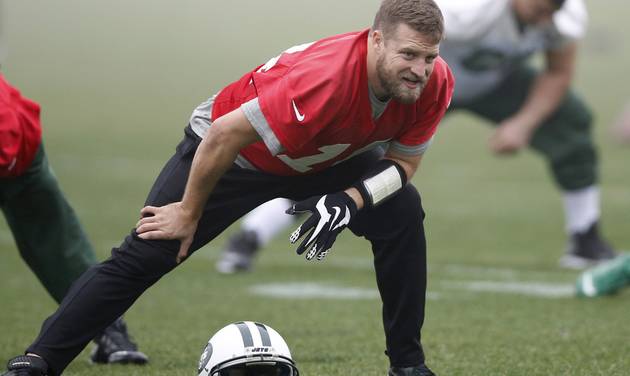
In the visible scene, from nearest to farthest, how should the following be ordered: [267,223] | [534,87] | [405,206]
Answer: [405,206]
[267,223]
[534,87]

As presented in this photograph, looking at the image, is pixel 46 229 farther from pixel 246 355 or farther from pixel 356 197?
pixel 356 197

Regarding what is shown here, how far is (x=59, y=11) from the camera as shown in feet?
119

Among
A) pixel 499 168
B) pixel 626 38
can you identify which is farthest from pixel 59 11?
pixel 499 168

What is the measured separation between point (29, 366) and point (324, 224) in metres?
1.16

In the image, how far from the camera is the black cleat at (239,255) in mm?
8320

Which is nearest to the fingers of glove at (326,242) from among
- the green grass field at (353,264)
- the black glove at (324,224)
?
the black glove at (324,224)

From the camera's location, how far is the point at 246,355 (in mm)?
4129

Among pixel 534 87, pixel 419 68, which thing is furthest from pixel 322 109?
pixel 534 87

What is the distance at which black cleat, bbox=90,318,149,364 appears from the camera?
5.14 metres

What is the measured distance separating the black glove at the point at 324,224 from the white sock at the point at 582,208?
195 inches

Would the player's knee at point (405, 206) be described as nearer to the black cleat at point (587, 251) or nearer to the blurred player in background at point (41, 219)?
the blurred player in background at point (41, 219)

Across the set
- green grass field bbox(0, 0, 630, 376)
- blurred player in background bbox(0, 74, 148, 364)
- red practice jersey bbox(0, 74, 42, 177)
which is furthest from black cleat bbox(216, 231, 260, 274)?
red practice jersey bbox(0, 74, 42, 177)

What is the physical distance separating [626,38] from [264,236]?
25.2m

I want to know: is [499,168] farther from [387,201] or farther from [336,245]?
[387,201]
